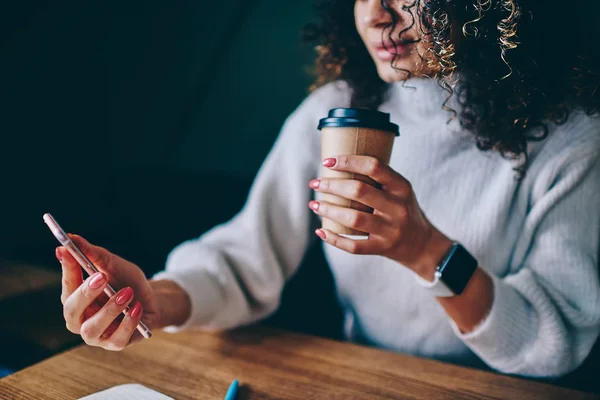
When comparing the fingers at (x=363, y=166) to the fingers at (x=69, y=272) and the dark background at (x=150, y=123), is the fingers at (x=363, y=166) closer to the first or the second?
the fingers at (x=69, y=272)

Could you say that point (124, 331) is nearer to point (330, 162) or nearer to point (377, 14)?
point (330, 162)

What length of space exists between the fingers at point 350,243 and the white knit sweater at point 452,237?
299mm

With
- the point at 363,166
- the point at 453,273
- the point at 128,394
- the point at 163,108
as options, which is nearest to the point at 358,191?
the point at 363,166

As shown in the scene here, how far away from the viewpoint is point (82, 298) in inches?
24.3

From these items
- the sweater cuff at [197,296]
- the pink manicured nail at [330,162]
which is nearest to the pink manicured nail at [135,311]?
the sweater cuff at [197,296]

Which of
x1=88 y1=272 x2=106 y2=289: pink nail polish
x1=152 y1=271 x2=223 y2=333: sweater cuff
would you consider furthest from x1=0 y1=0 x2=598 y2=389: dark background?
x1=88 y1=272 x2=106 y2=289: pink nail polish

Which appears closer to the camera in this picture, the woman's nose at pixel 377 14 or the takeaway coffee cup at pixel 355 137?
the takeaway coffee cup at pixel 355 137

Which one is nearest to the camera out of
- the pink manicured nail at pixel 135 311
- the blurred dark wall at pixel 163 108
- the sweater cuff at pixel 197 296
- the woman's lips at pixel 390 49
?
the pink manicured nail at pixel 135 311

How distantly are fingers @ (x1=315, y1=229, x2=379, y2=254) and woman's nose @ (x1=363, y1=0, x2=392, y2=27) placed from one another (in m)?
0.39

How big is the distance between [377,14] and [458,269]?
17.9 inches

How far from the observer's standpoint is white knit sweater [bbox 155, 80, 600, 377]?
828 mm

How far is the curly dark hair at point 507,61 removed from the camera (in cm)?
66

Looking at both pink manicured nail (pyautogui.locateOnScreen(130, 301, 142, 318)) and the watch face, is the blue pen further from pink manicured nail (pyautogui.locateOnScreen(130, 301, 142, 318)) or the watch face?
the watch face

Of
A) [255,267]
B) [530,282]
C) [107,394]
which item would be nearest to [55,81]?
[255,267]
